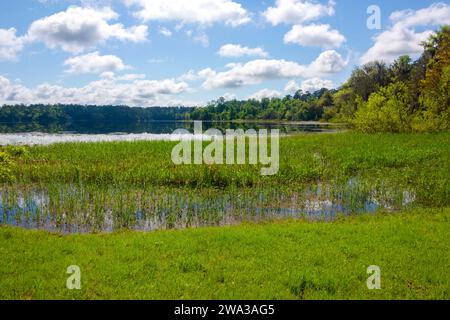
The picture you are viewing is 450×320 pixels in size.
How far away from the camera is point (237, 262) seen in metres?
9.03

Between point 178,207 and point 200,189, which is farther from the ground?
point 200,189

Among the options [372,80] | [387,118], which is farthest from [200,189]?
[372,80]

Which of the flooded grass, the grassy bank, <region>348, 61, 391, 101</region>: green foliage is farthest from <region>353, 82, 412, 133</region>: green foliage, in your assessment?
the grassy bank

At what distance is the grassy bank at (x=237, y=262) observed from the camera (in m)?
7.60

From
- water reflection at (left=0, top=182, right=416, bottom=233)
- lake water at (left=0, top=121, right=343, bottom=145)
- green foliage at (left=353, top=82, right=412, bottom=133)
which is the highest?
green foliage at (left=353, top=82, right=412, bottom=133)

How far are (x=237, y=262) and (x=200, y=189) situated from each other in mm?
11293

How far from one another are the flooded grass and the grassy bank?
279 centimetres

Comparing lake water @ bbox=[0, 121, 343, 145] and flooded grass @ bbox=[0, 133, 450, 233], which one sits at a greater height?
lake water @ bbox=[0, 121, 343, 145]

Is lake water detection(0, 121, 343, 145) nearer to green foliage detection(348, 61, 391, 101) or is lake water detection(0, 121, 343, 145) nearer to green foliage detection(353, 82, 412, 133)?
green foliage detection(348, 61, 391, 101)

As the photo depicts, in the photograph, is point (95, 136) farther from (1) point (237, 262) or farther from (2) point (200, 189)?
(1) point (237, 262)

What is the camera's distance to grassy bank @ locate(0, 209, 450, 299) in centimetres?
760

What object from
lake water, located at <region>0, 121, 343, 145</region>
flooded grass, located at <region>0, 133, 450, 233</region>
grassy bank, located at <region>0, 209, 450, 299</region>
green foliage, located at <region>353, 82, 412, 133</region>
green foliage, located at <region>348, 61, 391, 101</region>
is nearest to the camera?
grassy bank, located at <region>0, 209, 450, 299</region>
